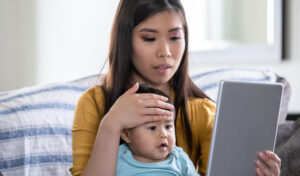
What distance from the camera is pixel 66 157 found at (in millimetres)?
1646

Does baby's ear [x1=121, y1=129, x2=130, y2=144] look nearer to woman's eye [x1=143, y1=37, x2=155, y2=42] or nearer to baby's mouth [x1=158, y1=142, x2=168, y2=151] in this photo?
baby's mouth [x1=158, y1=142, x2=168, y2=151]

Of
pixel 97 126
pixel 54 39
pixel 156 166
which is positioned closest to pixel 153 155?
pixel 156 166

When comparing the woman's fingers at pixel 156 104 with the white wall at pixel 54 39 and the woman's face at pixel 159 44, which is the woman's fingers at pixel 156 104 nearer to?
the woman's face at pixel 159 44

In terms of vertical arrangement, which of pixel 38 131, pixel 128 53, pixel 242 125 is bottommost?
pixel 38 131

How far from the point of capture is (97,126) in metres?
1.42

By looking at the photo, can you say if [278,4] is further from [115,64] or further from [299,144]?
[115,64]

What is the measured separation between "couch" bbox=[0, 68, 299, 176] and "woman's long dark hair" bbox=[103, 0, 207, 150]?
289 mm

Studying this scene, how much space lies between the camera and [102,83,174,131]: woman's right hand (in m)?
1.20

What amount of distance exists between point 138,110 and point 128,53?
0.90 feet

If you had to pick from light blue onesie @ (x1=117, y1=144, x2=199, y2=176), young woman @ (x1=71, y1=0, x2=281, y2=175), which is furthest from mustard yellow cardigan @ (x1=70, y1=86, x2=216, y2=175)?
light blue onesie @ (x1=117, y1=144, x2=199, y2=176)

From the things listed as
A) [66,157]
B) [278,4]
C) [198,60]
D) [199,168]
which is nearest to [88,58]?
[198,60]

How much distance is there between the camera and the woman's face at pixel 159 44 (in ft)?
4.42

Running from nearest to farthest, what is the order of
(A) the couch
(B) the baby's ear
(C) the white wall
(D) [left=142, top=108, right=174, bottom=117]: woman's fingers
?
(D) [left=142, top=108, right=174, bottom=117]: woman's fingers < (B) the baby's ear < (A) the couch < (C) the white wall

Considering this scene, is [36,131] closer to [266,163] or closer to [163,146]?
[163,146]
